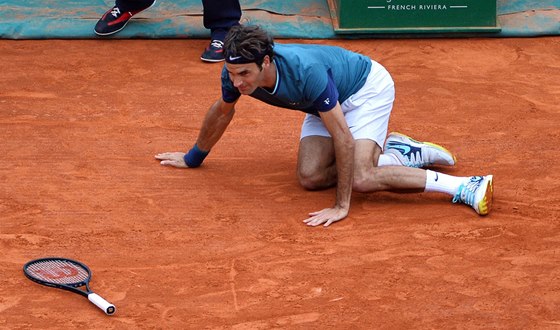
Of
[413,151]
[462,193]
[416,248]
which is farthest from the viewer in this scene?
[413,151]

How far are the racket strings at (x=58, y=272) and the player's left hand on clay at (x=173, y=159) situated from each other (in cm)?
144

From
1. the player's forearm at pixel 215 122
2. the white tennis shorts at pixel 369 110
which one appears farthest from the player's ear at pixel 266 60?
the white tennis shorts at pixel 369 110

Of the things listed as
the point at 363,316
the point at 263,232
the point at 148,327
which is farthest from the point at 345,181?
the point at 148,327

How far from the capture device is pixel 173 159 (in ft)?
23.1

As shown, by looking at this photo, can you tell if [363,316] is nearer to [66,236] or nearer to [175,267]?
[175,267]

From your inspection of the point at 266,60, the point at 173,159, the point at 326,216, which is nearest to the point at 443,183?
the point at 326,216

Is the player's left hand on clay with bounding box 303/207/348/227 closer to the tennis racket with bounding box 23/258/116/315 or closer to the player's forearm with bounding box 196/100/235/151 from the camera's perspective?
the player's forearm with bounding box 196/100/235/151

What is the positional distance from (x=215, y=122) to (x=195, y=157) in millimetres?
366

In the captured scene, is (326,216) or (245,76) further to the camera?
(326,216)

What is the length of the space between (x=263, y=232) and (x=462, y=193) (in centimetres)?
121

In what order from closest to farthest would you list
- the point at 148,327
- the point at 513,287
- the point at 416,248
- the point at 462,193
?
the point at 148,327 < the point at 513,287 < the point at 416,248 < the point at 462,193

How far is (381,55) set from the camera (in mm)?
9094

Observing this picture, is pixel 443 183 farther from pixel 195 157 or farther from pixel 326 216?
pixel 195 157

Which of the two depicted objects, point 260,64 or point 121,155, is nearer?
point 260,64
